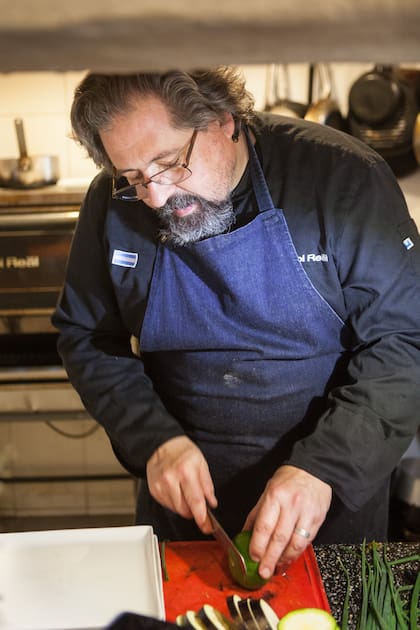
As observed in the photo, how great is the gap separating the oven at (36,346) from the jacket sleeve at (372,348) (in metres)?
1.31

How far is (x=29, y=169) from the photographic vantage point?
257cm

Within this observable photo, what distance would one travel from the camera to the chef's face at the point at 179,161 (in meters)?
1.20

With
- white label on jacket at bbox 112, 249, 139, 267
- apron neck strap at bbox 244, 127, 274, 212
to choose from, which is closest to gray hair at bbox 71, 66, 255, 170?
apron neck strap at bbox 244, 127, 274, 212

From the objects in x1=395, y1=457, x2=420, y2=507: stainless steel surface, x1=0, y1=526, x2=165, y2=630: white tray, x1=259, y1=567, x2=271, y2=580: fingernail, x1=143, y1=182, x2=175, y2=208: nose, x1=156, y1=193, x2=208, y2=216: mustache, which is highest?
x1=143, y1=182, x2=175, y2=208: nose

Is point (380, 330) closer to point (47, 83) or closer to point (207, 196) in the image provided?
point (207, 196)

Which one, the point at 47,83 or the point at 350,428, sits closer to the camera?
the point at 350,428

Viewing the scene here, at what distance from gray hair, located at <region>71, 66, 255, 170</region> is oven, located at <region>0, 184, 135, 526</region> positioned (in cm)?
117

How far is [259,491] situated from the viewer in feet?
4.93

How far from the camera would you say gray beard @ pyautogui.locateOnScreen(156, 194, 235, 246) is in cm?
133

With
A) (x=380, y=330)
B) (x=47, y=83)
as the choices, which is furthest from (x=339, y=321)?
(x=47, y=83)

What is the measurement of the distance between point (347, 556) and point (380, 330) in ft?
1.28

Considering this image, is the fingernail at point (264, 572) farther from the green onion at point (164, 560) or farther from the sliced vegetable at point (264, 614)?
the green onion at point (164, 560)

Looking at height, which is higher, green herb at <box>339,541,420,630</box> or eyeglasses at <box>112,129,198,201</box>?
eyeglasses at <box>112,129,198,201</box>

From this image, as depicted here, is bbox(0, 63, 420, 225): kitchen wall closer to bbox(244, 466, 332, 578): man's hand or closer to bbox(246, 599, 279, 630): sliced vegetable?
bbox(244, 466, 332, 578): man's hand
